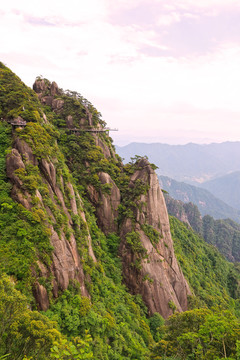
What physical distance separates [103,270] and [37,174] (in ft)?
52.7

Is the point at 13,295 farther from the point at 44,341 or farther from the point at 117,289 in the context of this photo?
the point at 117,289

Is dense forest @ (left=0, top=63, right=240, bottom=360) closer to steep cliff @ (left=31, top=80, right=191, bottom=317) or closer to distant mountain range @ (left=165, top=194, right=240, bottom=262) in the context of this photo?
steep cliff @ (left=31, top=80, right=191, bottom=317)

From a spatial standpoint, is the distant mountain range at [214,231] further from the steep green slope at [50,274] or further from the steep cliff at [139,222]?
the steep green slope at [50,274]

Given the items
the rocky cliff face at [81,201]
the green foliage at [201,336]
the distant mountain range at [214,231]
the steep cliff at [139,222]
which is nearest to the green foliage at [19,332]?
the rocky cliff face at [81,201]

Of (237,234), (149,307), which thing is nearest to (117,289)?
(149,307)

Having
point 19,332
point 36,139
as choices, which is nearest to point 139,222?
point 36,139

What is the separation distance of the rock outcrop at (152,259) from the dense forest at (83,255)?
17 cm

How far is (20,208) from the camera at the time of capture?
1922 centimetres

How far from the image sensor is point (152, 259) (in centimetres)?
3434

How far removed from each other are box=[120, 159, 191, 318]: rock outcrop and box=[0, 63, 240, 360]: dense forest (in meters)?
0.17

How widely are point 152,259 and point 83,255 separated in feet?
45.7

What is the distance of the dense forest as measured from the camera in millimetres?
13617

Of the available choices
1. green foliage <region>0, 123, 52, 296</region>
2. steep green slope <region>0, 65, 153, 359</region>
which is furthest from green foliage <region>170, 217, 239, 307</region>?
green foliage <region>0, 123, 52, 296</region>

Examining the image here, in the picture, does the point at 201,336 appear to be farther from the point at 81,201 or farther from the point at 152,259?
the point at 81,201
